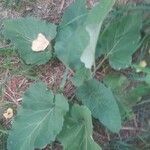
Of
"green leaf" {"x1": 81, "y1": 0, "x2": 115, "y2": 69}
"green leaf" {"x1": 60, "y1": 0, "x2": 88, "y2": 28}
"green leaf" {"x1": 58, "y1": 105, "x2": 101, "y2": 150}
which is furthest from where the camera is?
"green leaf" {"x1": 60, "y1": 0, "x2": 88, "y2": 28}

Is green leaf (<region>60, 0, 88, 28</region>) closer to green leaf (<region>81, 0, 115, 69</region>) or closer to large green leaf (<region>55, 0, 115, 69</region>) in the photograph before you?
large green leaf (<region>55, 0, 115, 69</region>)

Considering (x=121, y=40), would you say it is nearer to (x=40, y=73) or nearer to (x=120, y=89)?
(x=120, y=89)

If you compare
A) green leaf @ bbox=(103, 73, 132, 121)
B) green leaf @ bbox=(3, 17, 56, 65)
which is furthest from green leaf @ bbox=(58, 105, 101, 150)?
green leaf @ bbox=(3, 17, 56, 65)

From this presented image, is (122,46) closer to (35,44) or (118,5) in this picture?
(118,5)

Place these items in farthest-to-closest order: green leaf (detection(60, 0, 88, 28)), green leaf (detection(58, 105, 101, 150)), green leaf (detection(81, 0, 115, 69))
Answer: green leaf (detection(60, 0, 88, 28)) → green leaf (detection(58, 105, 101, 150)) → green leaf (detection(81, 0, 115, 69))

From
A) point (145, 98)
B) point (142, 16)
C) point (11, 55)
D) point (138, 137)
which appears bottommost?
point (138, 137)

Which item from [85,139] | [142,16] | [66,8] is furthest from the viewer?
[66,8]

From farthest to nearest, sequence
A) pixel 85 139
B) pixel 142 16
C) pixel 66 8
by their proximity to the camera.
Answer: pixel 66 8 → pixel 142 16 → pixel 85 139

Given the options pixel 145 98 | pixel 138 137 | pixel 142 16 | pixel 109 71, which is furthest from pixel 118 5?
pixel 138 137
